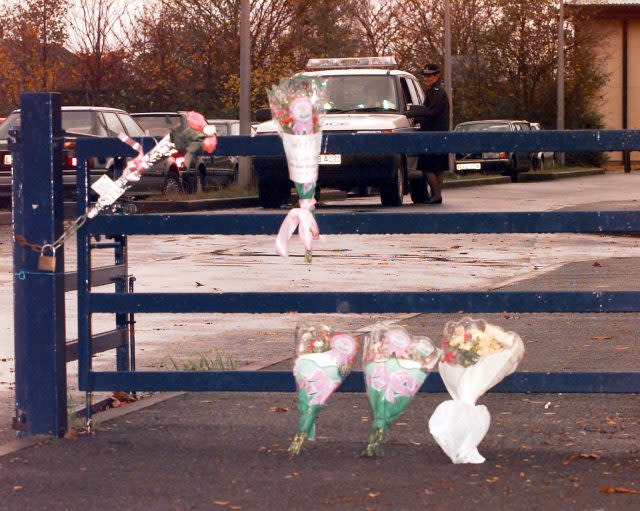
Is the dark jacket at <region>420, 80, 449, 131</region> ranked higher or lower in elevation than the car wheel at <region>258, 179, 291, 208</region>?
higher

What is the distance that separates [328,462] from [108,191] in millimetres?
1343

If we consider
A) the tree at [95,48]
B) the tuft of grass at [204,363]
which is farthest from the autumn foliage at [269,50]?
the tuft of grass at [204,363]

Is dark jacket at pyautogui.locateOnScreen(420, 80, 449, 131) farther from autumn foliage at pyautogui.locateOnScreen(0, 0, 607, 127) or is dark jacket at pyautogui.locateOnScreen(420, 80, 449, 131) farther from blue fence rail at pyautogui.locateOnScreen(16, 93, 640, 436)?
blue fence rail at pyautogui.locateOnScreen(16, 93, 640, 436)

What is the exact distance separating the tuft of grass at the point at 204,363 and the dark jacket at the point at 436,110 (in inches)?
488

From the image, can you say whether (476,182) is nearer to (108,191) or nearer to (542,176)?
(542,176)

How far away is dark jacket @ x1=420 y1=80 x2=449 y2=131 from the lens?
63.8ft

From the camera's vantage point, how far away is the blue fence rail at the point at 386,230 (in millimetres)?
5148

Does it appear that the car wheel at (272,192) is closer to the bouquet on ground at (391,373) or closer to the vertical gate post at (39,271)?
the vertical gate post at (39,271)

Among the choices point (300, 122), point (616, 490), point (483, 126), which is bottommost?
point (616, 490)

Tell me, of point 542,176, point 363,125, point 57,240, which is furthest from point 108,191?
point 542,176

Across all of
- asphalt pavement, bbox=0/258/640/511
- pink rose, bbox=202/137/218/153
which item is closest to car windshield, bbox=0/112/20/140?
asphalt pavement, bbox=0/258/640/511

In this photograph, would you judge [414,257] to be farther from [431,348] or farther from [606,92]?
[606,92]

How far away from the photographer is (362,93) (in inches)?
780

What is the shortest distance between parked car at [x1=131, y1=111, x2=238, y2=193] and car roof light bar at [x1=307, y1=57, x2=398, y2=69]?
2.71 meters
